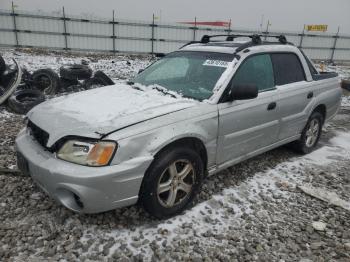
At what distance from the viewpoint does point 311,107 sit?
15.2 ft

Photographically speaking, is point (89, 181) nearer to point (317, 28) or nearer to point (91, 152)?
point (91, 152)

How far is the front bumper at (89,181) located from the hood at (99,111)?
24 cm

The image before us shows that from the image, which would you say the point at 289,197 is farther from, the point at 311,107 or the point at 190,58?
the point at 190,58

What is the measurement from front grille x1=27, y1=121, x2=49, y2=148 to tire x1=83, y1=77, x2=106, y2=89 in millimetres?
5016

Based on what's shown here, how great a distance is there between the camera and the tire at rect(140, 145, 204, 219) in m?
2.77

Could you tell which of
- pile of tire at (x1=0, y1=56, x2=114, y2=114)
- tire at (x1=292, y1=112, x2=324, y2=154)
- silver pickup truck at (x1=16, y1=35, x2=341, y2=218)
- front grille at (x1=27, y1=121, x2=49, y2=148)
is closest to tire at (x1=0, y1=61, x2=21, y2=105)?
pile of tire at (x1=0, y1=56, x2=114, y2=114)

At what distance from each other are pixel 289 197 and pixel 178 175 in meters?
1.49

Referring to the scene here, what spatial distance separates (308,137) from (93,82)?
5.50 m

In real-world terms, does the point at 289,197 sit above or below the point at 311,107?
below

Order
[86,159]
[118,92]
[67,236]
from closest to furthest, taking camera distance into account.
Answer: [86,159] < [67,236] < [118,92]

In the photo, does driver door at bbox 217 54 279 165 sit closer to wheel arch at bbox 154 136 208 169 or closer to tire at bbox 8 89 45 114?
wheel arch at bbox 154 136 208 169

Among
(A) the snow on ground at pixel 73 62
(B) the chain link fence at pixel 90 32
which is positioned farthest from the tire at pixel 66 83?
(B) the chain link fence at pixel 90 32

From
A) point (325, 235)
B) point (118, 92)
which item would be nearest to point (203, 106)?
point (118, 92)

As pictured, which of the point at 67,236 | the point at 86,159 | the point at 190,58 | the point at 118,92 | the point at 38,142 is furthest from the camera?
the point at 190,58
